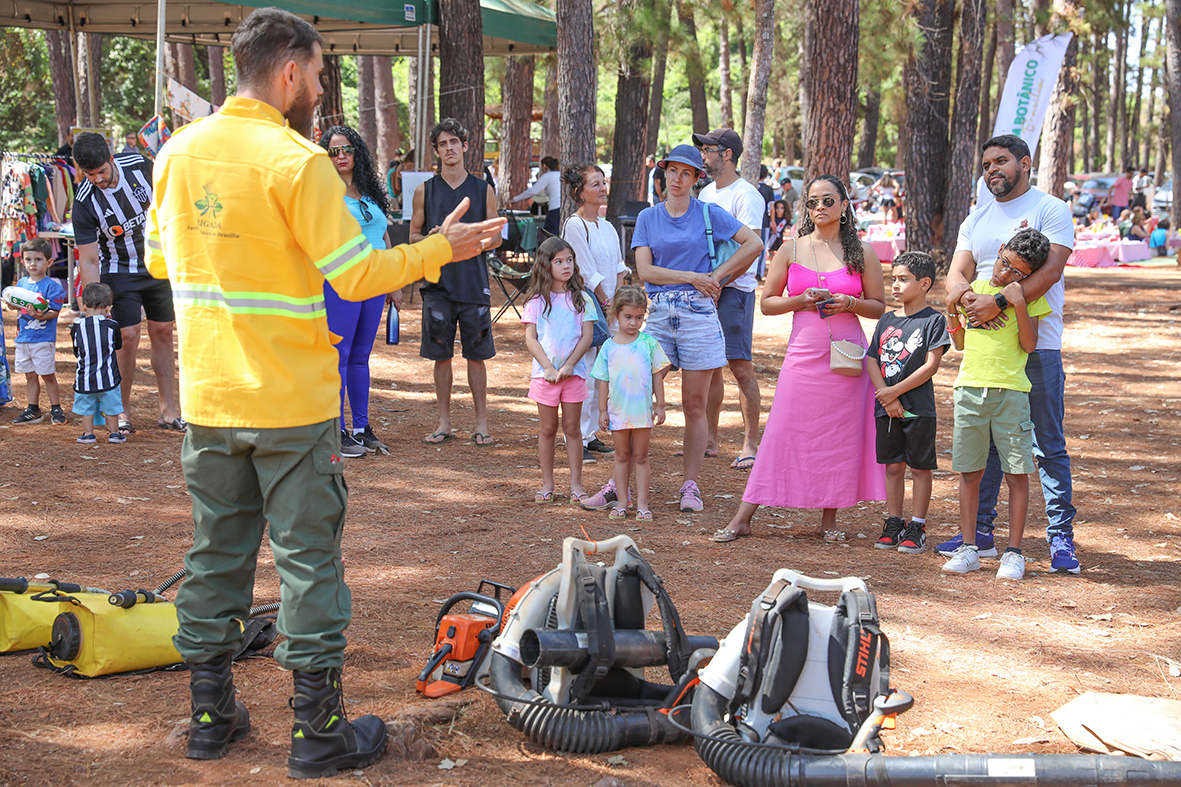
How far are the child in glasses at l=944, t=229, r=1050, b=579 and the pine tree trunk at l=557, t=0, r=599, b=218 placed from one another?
813 centimetres

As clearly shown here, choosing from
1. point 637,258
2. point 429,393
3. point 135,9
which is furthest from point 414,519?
point 135,9

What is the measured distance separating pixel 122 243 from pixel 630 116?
34.5 feet

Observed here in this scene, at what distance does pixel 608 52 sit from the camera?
1794 cm

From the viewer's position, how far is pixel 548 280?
6.20m

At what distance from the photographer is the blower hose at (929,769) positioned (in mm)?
A: 2809

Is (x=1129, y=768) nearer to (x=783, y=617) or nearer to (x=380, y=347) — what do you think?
(x=783, y=617)

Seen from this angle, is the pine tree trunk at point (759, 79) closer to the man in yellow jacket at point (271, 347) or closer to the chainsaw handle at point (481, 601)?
the chainsaw handle at point (481, 601)

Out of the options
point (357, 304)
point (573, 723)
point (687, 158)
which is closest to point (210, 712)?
point (573, 723)

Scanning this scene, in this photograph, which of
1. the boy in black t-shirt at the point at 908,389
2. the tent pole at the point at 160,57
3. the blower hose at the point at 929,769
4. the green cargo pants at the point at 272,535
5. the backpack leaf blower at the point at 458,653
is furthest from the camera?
the tent pole at the point at 160,57

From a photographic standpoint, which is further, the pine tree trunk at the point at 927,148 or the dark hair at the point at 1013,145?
the pine tree trunk at the point at 927,148

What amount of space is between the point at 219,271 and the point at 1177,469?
6.95m

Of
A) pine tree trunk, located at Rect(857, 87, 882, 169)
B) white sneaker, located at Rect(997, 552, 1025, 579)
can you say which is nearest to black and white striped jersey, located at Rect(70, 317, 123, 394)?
white sneaker, located at Rect(997, 552, 1025, 579)

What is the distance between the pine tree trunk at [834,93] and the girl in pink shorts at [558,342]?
23.2ft

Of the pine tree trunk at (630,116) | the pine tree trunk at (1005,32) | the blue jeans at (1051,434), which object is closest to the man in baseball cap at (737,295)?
the blue jeans at (1051,434)
